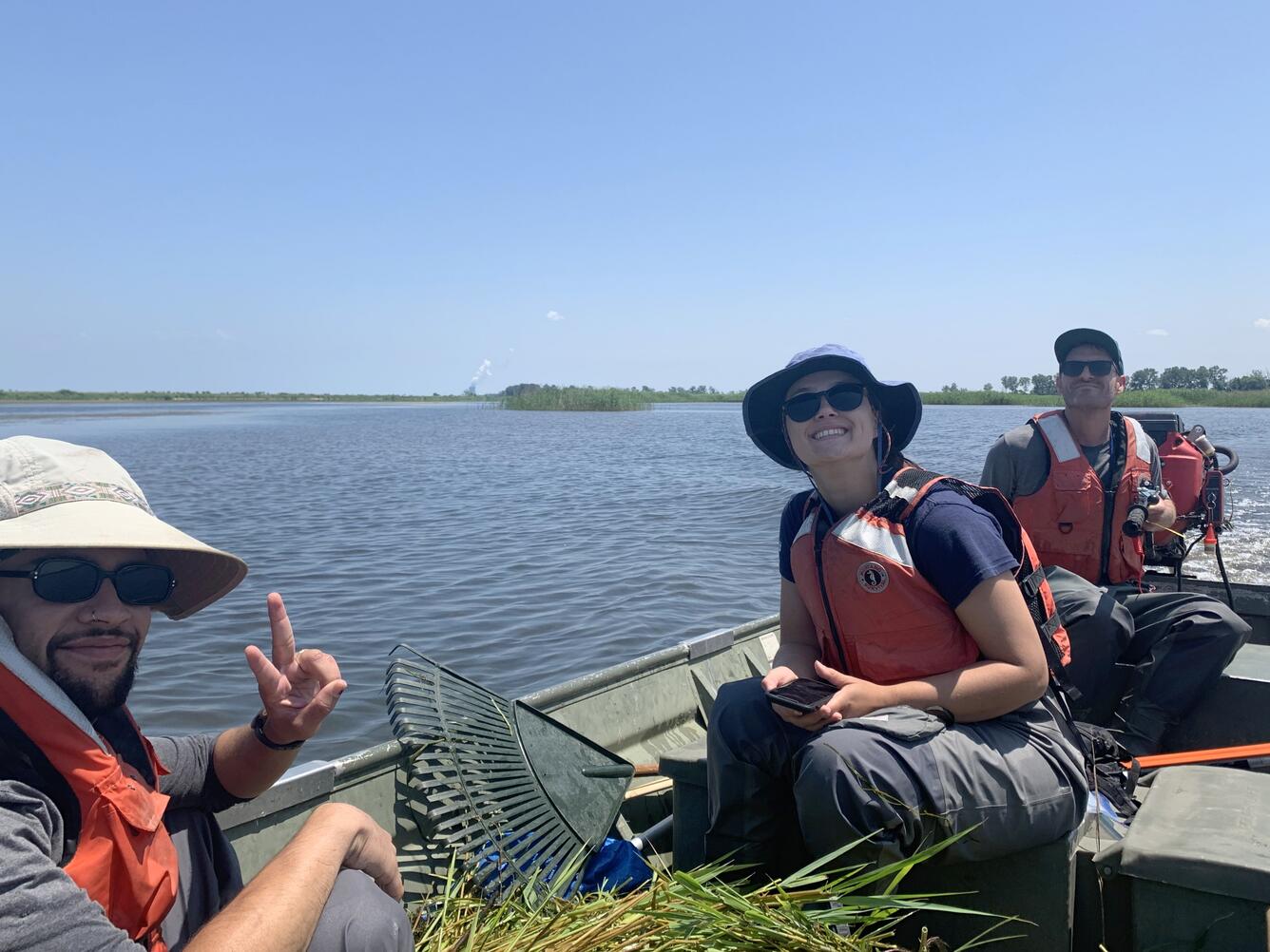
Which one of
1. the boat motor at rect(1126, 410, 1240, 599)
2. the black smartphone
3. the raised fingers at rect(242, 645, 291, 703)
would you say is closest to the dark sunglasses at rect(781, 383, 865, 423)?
the black smartphone

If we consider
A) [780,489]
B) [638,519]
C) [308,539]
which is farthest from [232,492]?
[780,489]

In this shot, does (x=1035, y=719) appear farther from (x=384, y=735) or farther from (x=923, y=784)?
(x=384, y=735)

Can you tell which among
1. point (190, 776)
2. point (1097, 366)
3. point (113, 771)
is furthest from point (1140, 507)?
point (113, 771)

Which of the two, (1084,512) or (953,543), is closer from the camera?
(953,543)

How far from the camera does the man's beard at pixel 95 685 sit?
1.65 metres

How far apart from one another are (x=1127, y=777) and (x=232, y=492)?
53.9 feet

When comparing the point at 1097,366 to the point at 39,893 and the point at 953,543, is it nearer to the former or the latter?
the point at 953,543

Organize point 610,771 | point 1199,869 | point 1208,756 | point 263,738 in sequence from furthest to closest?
point 610,771 → point 1208,756 → point 263,738 → point 1199,869

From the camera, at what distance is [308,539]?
12.3 meters

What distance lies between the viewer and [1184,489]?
4.86 meters

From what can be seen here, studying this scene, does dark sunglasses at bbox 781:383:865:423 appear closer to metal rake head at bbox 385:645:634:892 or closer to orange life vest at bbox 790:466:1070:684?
orange life vest at bbox 790:466:1070:684

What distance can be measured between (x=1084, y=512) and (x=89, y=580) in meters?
3.85

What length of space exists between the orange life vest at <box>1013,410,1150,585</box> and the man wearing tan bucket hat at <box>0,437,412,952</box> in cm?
330

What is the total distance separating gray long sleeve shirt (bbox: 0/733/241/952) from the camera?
4.04 feet
